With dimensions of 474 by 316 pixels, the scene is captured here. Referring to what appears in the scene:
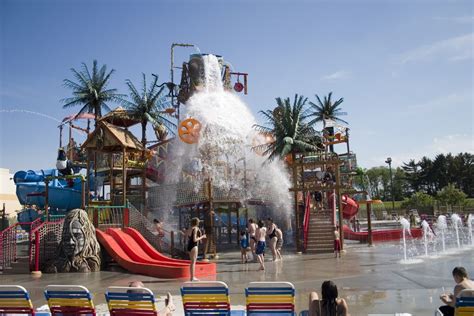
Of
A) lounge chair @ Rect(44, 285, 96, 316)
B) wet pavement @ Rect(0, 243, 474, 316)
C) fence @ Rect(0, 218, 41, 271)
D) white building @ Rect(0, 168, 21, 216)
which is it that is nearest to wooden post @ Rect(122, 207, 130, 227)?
fence @ Rect(0, 218, 41, 271)

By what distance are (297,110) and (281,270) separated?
10.3m

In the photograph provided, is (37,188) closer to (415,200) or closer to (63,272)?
(63,272)

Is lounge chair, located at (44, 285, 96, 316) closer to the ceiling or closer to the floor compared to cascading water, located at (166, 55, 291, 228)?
closer to the floor

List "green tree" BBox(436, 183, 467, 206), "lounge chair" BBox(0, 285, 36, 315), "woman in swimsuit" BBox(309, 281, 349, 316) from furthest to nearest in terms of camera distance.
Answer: "green tree" BBox(436, 183, 467, 206)
"lounge chair" BBox(0, 285, 36, 315)
"woman in swimsuit" BBox(309, 281, 349, 316)

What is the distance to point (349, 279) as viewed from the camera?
11.3m

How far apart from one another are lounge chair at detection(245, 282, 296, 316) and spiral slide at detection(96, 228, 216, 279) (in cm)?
768

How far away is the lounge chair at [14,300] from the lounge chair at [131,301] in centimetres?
117

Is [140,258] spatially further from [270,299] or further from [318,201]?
[318,201]

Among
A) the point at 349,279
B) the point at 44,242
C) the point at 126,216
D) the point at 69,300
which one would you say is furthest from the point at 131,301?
the point at 126,216

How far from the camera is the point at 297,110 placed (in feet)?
73.0

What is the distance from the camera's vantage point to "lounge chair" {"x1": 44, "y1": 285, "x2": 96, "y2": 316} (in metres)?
5.55

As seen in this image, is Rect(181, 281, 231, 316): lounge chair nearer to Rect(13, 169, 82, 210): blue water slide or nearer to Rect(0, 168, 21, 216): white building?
Rect(13, 169, 82, 210): blue water slide

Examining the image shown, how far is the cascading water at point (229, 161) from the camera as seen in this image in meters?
26.2

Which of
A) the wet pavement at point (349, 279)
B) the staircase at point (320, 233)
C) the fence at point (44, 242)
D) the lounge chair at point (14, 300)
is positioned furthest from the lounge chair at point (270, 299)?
the staircase at point (320, 233)
